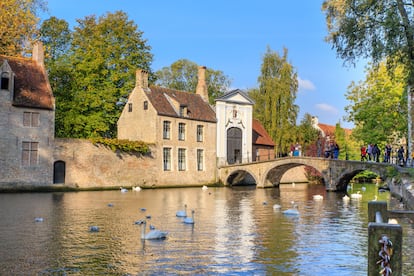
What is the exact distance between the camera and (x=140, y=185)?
3475cm

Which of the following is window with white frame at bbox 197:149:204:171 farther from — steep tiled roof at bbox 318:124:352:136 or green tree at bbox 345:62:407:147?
steep tiled roof at bbox 318:124:352:136

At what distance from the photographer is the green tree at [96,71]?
35188mm

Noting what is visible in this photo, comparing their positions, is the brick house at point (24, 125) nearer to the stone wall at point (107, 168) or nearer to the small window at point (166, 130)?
the stone wall at point (107, 168)

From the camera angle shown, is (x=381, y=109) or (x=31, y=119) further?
(x=381, y=109)

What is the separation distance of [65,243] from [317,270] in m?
5.82

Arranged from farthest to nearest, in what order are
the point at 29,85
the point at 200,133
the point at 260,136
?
the point at 260,136 < the point at 200,133 < the point at 29,85

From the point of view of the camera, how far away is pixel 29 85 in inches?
1188

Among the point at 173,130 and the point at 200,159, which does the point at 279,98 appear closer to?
the point at 200,159

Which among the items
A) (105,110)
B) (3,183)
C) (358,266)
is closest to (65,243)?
(358,266)

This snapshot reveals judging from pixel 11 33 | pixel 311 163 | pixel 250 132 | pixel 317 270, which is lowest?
pixel 317 270

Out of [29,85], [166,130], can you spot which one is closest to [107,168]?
[166,130]

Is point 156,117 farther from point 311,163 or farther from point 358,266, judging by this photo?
point 358,266

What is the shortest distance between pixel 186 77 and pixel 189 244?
47.7 metres

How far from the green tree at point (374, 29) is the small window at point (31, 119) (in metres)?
19.2
